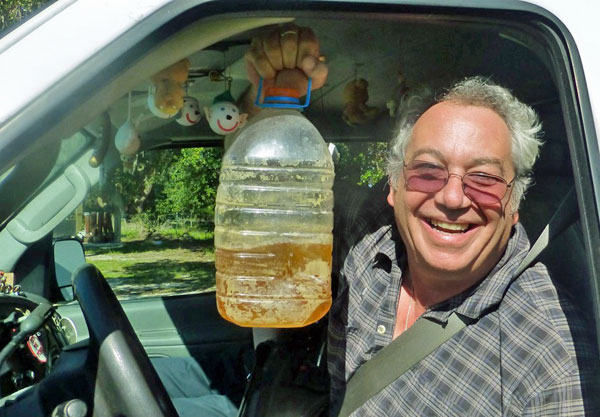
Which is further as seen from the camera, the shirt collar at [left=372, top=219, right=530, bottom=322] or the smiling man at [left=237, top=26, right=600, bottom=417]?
the shirt collar at [left=372, top=219, right=530, bottom=322]

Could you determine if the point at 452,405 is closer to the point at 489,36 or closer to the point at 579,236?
the point at 579,236

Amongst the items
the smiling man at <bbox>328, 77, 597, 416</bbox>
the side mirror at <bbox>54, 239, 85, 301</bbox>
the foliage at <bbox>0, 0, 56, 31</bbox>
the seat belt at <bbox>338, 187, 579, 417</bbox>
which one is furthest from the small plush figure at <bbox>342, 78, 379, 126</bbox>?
the foliage at <bbox>0, 0, 56, 31</bbox>

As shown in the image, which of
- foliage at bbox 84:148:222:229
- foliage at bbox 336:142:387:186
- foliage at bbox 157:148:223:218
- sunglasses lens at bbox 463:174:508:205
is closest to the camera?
sunglasses lens at bbox 463:174:508:205

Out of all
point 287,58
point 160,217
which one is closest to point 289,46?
point 287,58

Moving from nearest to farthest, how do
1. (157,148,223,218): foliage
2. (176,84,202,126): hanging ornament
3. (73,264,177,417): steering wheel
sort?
(73,264,177,417): steering wheel
(176,84,202,126): hanging ornament
(157,148,223,218): foliage

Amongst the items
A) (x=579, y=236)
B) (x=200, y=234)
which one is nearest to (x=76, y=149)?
(x=579, y=236)

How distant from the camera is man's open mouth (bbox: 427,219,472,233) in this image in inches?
73.4

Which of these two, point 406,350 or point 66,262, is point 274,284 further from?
point 66,262

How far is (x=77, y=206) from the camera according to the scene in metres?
2.70

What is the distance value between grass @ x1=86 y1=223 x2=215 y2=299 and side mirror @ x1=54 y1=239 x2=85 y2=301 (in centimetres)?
324

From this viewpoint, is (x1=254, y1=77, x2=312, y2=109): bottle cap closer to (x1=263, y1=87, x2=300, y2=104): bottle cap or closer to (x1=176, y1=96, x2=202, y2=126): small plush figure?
(x1=263, y1=87, x2=300, y2=104): bottle cap

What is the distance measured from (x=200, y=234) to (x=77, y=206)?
240 inches

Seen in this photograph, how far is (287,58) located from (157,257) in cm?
928

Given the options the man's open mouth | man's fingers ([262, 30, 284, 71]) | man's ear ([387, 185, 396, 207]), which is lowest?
the man's open mouth
